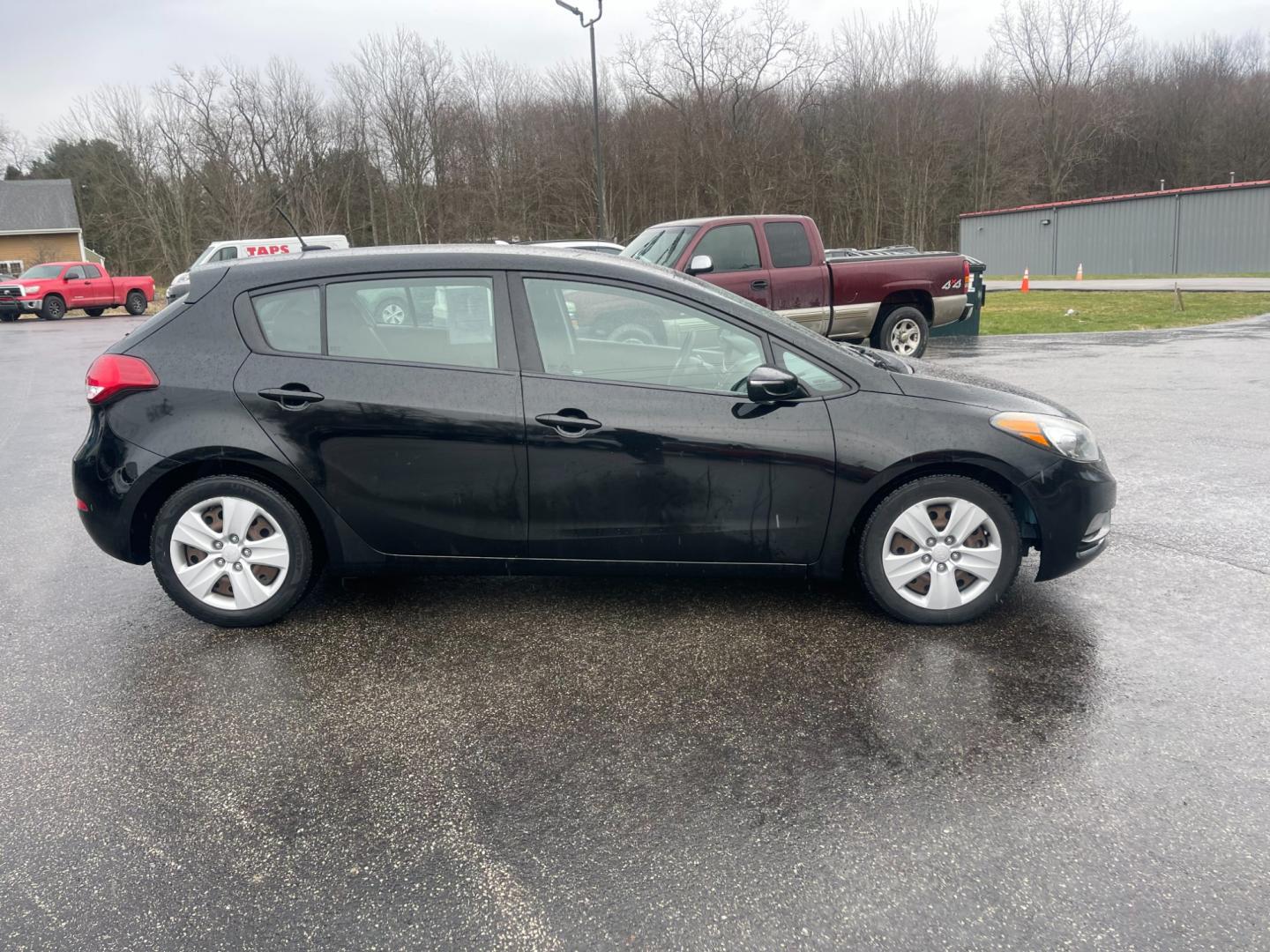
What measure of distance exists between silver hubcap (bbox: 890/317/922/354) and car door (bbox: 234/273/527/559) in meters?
10.5

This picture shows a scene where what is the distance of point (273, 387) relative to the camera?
4281 mm

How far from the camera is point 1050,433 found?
432 cm

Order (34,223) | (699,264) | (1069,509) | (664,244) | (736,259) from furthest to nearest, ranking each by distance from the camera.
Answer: (34,223) < (664,244) < (736,259) < (699,264) < (1069,509)

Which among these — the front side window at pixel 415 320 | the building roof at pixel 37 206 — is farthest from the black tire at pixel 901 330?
the building roof at pixel 37 206

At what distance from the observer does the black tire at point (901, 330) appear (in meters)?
13.9

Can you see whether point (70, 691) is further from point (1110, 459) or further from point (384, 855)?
point (1110, 459)

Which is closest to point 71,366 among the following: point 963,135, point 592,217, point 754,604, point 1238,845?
point 754,604

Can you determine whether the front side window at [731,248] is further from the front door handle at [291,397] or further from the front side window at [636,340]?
the front door handle at [291,397]

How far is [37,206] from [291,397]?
224ft

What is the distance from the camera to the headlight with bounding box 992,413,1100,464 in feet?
14.1

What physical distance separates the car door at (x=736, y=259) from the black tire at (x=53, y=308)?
1189 inches

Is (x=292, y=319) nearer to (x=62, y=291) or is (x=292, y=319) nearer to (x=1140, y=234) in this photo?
(x=62, y=291)

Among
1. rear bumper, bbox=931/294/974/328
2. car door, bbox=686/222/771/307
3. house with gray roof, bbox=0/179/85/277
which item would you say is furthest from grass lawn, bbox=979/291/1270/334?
house with gray roof, bbox=0/179/85/277

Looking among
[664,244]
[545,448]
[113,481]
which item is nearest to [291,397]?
[113,481]
